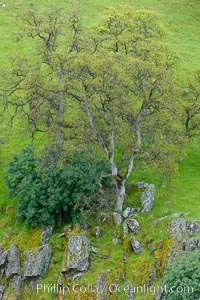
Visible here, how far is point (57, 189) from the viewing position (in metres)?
38.1

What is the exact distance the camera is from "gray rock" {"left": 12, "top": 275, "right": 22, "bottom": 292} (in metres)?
36.5

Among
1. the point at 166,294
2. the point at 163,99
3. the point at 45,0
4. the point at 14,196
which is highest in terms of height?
the point at 45,0

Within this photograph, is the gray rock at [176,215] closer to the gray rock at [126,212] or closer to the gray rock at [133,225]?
the gray rock at [133,225]

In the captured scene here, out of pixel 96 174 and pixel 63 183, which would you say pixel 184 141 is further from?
pixel 63 183

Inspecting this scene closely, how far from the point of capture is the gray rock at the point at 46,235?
3847cm

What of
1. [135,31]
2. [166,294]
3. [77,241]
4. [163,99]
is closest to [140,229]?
[77,241]

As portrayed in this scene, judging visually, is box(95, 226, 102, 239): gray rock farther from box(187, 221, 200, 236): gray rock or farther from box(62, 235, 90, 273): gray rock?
box(187, 221, 200, 236): gray rock

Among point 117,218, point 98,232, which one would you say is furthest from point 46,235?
point 117,218

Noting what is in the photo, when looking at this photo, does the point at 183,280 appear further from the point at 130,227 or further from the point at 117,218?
the point at 117,218

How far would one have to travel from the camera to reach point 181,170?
46.5 m

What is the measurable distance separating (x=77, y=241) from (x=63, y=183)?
509 cm

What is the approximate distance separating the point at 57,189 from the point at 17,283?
26.7 feet

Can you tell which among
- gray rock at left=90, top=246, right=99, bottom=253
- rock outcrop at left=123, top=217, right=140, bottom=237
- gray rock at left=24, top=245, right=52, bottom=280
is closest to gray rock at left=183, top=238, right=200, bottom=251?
rock outcrop at left=123, top=217, right=140, bottom=237

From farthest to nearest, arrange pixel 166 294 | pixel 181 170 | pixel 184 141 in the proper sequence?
pixel 181 170, pixel 184 141, pixel 166 294
